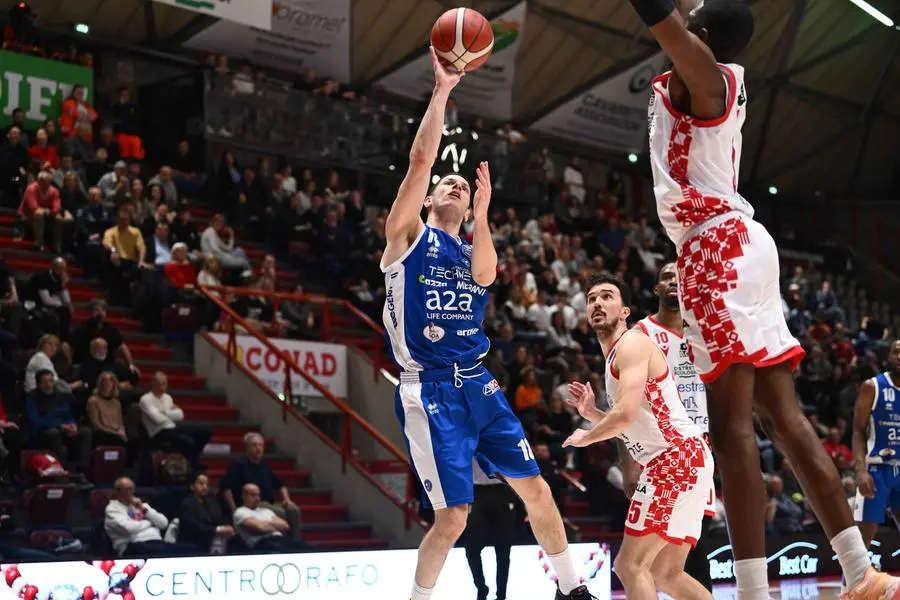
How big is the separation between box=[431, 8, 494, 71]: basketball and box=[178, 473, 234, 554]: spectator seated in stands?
19.6 ft

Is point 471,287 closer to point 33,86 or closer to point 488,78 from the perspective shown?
point 33,86

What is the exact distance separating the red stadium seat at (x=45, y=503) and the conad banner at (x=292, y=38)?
11252 millimetres

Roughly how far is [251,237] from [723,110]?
1433cm

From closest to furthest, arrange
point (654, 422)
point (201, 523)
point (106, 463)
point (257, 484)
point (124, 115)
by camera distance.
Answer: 1. point (654, 422)
2. point (201, 523)
3. point (106, 463)
4. point (257, 484)
5. point (124, 115)

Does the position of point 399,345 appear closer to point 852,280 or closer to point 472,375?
point 472,375

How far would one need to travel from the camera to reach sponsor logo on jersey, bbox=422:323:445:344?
568cm

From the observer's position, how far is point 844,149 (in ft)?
96.3

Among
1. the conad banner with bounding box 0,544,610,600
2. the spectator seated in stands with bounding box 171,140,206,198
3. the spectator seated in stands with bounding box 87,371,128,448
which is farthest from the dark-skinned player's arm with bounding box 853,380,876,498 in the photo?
the spectator seated in stands with bounding box 171,140,206,198

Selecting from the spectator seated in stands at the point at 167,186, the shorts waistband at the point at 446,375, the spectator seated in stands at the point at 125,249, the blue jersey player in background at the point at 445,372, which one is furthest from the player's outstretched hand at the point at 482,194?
the spectator seated in stands at the point at 167,186

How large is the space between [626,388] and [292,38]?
16.1 meters

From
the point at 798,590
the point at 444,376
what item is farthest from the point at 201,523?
the point at 798,590

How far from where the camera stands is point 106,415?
1120 centimetres

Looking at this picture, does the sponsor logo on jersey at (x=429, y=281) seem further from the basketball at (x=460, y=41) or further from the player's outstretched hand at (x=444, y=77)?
the basketball at (x=460, y=41)

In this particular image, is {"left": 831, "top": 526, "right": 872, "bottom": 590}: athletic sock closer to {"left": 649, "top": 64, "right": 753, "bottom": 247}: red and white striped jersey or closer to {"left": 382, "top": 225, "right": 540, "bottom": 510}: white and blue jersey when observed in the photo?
{"left": 649, "top": 64, "right": 753, "bottom": 247}: red and white striped jersey
